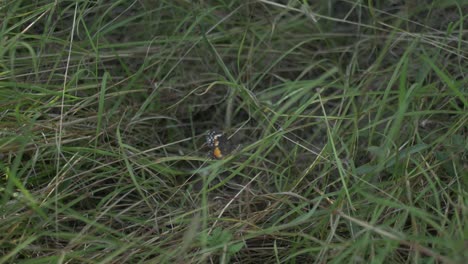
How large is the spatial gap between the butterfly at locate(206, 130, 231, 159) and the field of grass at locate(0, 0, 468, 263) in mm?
13

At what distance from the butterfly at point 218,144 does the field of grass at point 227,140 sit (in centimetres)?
1

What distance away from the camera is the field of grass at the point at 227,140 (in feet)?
4.75

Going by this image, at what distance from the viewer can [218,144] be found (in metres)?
1.78

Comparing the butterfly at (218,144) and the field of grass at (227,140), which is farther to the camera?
the butterfly at (218,144)

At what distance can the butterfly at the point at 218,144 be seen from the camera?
1.74m

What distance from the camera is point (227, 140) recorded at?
1.83m

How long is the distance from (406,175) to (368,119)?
0.31m

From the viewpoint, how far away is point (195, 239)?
143 centimetres

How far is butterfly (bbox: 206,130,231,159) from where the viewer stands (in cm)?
174

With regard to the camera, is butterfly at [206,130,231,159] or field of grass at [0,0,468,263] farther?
butterfly at [206,130,231,159]

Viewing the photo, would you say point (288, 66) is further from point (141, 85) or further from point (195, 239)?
point (195, 239)

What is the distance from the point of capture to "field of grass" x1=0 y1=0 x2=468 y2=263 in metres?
1.45

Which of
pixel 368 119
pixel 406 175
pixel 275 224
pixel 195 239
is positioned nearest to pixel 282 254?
pixel 275 224

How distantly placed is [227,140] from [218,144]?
58 millimetres
